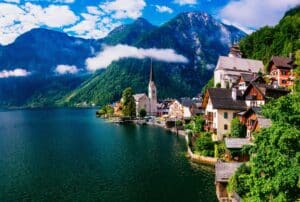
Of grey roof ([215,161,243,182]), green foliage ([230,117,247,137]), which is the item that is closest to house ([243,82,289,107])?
green foliage ([230,117,247,137])

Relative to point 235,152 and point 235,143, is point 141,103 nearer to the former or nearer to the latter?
point 235,143

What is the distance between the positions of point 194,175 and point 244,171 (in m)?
15.8

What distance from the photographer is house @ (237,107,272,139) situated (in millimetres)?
51656

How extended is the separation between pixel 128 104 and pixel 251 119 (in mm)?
110297

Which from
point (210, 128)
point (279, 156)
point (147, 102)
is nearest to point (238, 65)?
point (210, 128)

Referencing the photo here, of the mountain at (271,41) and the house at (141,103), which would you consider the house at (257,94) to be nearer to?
the mountain at (271,41)

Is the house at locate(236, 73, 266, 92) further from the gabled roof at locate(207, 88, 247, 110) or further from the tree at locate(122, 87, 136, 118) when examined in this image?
the tree at locate(122, 87, 136, 118)

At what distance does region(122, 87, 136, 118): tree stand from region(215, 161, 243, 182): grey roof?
121630mm

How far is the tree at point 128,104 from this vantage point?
162 metres

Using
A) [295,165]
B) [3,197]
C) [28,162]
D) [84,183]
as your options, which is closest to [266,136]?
[295,165]

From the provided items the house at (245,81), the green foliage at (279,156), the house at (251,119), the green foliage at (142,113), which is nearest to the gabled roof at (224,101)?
the house at (251,119)

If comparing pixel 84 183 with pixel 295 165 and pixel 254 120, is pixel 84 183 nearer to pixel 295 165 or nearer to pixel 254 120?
pixel 254 120

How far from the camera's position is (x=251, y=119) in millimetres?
58500

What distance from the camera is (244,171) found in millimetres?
37031
